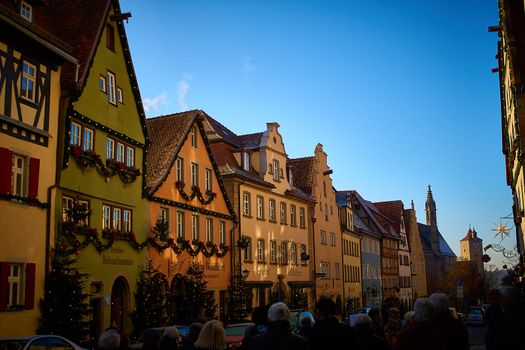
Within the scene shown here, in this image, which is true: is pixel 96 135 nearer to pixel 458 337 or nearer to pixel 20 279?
pixel 20 279

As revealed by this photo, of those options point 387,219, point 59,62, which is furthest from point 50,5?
point 387,219

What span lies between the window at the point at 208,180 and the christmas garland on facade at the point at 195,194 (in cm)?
39

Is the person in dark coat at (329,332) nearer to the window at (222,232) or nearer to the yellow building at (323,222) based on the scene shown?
the window at (222,232)

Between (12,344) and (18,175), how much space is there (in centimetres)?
771

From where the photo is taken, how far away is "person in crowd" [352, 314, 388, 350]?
875cm

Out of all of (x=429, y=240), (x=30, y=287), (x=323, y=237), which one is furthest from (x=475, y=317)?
(x=429, y=240)

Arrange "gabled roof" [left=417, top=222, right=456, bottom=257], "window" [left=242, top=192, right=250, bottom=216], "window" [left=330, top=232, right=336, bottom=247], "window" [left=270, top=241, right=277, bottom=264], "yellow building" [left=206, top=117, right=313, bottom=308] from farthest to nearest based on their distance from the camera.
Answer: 1. "gabled roof" [left=417, top=222, right=456, bottom=257]
2. "window" [left=330, top=232, right=336, bottom=247]
3. "window" [left=270, top=241, right=277, bottom=264]
4. "window" [left=242, top=192, right=250, bottom=216]
5. "yellow building" [left=206, top=117, right=313, bottom=308]

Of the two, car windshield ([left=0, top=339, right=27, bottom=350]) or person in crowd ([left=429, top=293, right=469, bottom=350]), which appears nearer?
person in crowd ([left=429, top=293, right=469, bottom=350])

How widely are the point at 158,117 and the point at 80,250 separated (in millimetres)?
13874

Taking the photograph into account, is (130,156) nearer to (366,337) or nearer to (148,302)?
(148,302)

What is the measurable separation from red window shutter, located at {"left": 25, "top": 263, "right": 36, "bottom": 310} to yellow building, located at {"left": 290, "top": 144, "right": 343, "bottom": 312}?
32.4m

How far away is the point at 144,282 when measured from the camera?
26594 mm

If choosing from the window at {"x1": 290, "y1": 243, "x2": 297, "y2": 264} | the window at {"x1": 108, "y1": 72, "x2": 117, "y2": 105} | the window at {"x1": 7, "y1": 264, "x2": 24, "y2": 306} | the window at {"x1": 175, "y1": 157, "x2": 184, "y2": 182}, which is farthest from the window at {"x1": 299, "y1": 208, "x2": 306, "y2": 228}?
the window at {"x1": 7, "y1": 264, "x2": 24, "y2": 306}

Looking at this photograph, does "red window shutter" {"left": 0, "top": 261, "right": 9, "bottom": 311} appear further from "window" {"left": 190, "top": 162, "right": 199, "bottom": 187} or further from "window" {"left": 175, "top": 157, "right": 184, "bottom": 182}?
"window" {"left": 190, "top": 162, "right": 199, "bottom": 187}
